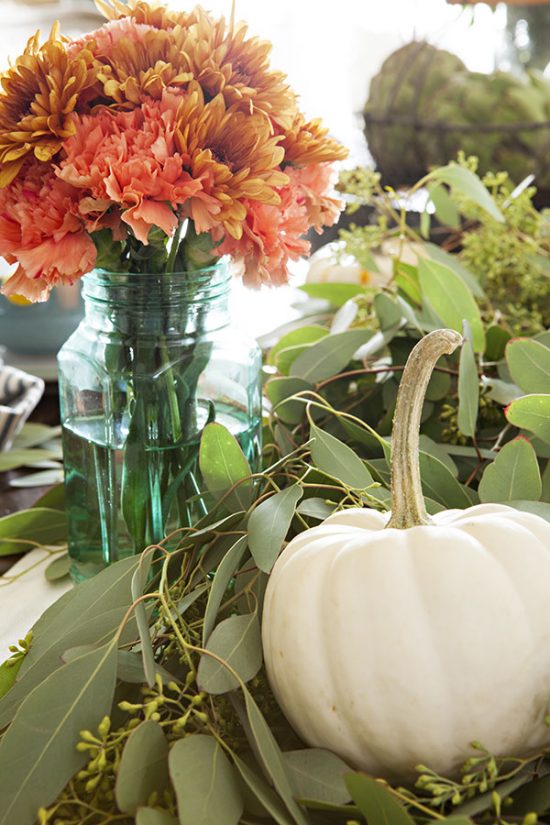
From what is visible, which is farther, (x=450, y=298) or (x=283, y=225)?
(x=450, y=298)

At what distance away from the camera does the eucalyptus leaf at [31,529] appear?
0.79 metres

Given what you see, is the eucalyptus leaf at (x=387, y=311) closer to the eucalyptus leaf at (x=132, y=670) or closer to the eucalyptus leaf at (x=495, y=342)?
the eucalyptus leaf at (x=495, y=342)

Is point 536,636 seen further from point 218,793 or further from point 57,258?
point 57,258

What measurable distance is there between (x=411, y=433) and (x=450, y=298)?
31 cm

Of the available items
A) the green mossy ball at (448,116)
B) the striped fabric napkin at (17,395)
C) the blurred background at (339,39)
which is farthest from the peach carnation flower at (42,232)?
the blurred background at (339,39)

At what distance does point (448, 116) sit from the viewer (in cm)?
149

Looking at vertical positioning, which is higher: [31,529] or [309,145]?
[309,145]

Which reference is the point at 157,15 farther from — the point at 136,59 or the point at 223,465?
the point at 223,465

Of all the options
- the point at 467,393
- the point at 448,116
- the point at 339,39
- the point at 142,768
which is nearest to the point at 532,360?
the point at 467,393

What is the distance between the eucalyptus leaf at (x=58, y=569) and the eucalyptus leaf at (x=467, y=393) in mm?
309

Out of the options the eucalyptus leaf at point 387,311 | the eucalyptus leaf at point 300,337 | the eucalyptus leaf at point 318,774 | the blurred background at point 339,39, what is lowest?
the eucalyptus leaf at point 318,774

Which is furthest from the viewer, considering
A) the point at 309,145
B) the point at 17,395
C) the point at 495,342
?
the point at 17,395

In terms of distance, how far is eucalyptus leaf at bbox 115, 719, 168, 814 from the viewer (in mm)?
406

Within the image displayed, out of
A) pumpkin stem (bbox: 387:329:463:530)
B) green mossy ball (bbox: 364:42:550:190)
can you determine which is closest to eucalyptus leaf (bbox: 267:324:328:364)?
pumpkin stem (bbox: 387:329:463:530)
